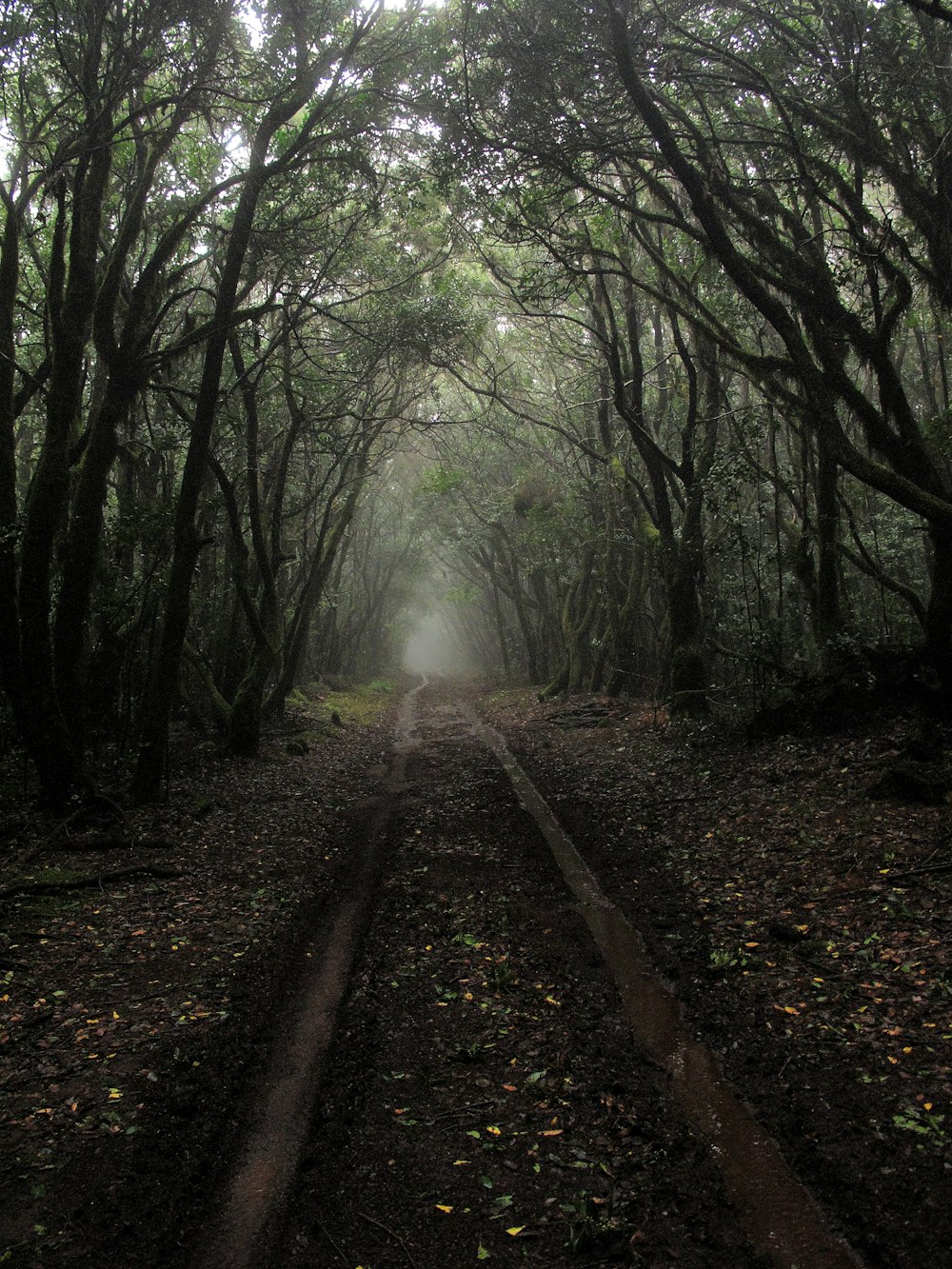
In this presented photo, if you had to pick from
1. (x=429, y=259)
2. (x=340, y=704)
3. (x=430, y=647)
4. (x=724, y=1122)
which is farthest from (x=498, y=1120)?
(x=430, y=647)

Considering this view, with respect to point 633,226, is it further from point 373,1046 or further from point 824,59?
point 373,1046

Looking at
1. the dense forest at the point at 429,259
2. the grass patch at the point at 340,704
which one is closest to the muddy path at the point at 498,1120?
the dense forest at the point at 429,259

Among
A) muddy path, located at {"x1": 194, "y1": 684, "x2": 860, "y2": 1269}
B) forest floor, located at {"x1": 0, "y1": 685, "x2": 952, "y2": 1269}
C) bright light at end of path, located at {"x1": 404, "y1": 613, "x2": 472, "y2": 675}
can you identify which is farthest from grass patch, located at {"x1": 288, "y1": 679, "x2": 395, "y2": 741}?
bright light at end of path, located at {"x1": 404, "y1": 613, "x2": 472, "y2": 675}

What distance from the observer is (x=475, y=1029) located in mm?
4941

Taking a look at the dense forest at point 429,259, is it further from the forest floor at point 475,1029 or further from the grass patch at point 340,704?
the grass patch at point 340,704

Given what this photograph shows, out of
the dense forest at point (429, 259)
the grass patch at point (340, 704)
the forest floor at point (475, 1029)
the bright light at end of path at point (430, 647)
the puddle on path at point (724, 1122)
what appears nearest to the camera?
the puddle on path at point (724, 1122)

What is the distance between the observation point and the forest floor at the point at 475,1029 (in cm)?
334

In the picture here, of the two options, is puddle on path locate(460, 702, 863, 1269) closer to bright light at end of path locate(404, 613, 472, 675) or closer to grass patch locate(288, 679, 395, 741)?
grass patch locate(288, 679, 395, 741)

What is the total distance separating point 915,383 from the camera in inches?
926

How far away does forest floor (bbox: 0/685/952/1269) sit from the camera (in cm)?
334

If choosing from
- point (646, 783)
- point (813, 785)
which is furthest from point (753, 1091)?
point (646, 783)

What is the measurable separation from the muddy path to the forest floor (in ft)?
0.06

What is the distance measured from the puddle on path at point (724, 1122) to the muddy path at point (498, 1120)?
11 millimetres

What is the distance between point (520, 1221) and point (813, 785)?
6.76m
